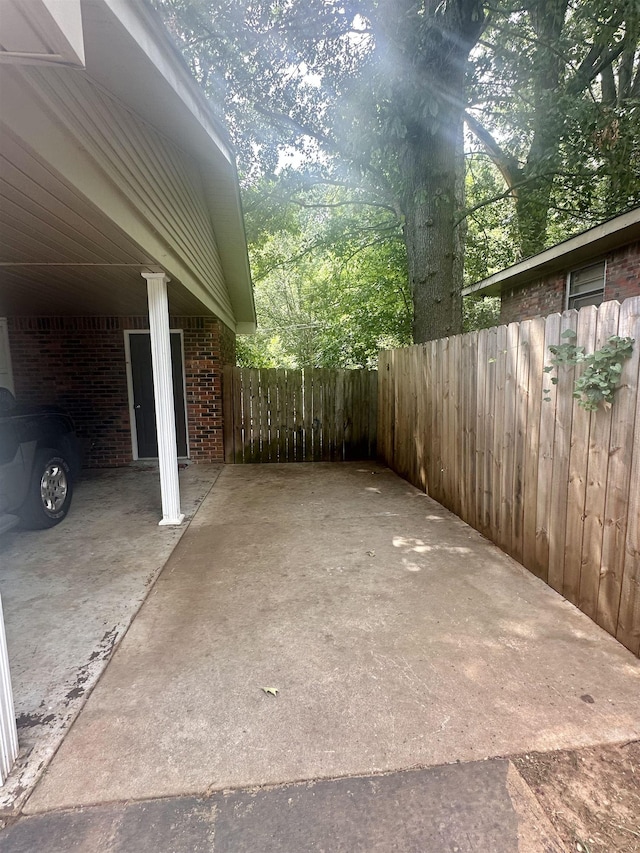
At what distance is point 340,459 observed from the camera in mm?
8039

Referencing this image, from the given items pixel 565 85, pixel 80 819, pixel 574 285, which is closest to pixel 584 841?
pixel 80 819

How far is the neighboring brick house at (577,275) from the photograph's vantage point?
641cm

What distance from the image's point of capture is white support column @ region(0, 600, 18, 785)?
5.20 feet

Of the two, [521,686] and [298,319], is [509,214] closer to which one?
[298,319]

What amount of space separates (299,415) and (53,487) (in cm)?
423

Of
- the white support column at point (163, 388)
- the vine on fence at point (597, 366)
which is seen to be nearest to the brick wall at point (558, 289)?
the vine on fence at point (597, 366)

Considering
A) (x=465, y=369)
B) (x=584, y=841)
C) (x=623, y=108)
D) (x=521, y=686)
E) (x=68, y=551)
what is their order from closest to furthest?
(x=584, y=841) < (x=521, y=686) < (x=68, y=551) < (x=465, y=369) < (x=623, y=108)

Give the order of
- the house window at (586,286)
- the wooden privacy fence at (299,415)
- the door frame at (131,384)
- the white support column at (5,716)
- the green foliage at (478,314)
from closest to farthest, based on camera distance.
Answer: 1. the white support column at (5,716)
2. the door frame at (131,384)
3. the house window at (586,286)
4. the wooden privacy fence at (299,415)
5. the green foliage at (478,314)

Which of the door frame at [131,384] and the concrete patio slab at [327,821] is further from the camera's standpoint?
the door frame at [131,384]

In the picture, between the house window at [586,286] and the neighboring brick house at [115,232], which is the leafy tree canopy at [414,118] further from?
the neighboring brick house at [115,232]

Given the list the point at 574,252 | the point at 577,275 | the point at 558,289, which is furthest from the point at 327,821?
the point at 558,289

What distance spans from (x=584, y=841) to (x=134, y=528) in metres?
4.02

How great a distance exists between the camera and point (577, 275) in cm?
773

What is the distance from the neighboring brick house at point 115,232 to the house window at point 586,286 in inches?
229
